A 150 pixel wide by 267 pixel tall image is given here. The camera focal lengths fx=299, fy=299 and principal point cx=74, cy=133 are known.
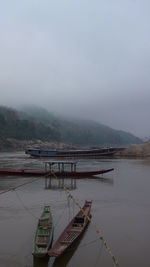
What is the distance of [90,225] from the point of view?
2003 centimetres

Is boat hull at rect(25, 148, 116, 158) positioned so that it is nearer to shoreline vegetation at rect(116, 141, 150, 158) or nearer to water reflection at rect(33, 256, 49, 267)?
shoreline vegetation at rect(116, 141, 150, 158)

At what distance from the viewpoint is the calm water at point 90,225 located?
48.7 feet

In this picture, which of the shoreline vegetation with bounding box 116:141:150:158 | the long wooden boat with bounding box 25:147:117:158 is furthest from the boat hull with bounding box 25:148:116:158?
the shoreline vegetation with bounding box 116:141:150:158

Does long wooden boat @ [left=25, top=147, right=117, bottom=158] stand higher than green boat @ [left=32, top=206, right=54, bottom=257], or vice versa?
long wooden boat @ [left=25, top=147, right=117, bottom=158]

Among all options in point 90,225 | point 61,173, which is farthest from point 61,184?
point 90,225

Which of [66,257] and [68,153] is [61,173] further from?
[68,153]

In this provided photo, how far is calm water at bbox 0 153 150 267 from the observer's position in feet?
48.7

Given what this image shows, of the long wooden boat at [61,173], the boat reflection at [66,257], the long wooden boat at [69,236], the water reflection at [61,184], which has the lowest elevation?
the boat reflection at [66,257]

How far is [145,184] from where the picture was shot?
126 ft

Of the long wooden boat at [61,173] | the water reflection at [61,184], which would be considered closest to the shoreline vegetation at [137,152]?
the long wooden boat at [61,173]

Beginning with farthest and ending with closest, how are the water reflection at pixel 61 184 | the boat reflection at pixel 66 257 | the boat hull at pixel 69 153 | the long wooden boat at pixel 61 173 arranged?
1. the boat hull at pixel 69 153
2. the long wooden boat at pixel 61 173
3. the water reflection at pixel 61 184
4. the boat reflection at pixel 66 257

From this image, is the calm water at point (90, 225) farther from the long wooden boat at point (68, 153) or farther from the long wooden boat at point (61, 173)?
the long wooden boat at point (68, 153)

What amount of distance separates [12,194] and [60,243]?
1751cm

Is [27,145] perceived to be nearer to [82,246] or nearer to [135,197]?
[135,197]
